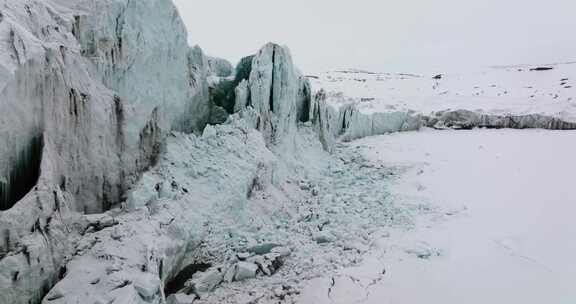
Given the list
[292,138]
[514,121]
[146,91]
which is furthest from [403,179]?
[514,121]

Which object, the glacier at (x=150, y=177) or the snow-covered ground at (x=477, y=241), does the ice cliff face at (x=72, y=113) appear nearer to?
the glacier at (x=150, y=177)

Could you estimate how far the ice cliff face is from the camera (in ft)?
17.0

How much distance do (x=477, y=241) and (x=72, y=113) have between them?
8.84m

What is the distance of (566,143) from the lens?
59.5 ft

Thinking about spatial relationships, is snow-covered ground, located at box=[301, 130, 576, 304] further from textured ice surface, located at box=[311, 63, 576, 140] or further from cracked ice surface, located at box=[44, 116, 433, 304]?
textured ice surface, located at box=[311, 63, 576, 140]

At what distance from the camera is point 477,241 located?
9383 millimetres

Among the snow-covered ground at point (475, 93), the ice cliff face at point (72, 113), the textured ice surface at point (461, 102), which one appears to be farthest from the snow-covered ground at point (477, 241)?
the snow-covered ground at point (475, 93)

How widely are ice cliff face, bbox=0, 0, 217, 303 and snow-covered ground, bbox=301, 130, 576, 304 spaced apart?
4.21 m

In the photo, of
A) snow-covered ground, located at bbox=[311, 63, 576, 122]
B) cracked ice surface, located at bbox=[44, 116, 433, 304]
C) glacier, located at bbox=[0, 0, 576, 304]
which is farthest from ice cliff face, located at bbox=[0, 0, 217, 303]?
snow-covered ground, located at bbox=[311, 63, 576, 122]

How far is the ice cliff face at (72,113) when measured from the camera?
5.20 meters

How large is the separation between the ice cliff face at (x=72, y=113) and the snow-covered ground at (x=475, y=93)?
14.7 metres

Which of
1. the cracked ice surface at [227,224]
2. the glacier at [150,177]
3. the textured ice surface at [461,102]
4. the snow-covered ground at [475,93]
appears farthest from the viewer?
the snow-covered ground at [475,93]

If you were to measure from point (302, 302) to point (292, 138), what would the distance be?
7.34 metres

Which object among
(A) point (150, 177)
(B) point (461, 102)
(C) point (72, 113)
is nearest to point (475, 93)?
(B) point (461, 102)
